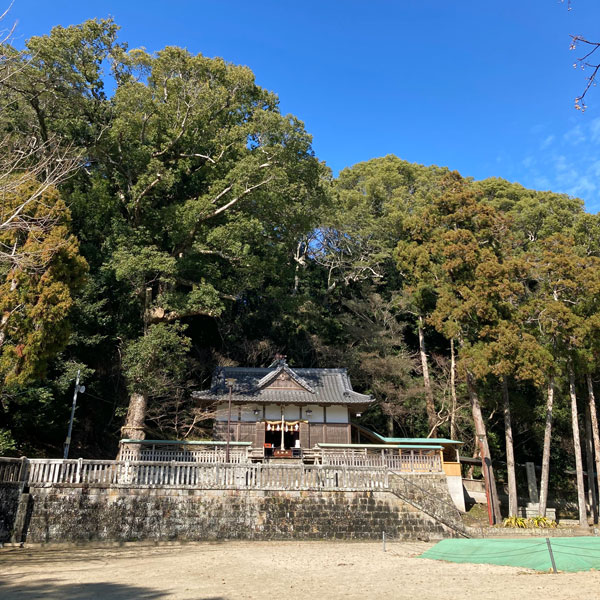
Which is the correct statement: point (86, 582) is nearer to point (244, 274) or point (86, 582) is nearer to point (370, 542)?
point (370, 542)

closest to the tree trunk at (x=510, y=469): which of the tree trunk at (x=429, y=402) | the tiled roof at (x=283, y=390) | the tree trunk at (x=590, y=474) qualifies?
the tree trunk at (x=590, y=474)

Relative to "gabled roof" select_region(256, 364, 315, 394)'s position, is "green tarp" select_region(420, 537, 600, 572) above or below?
below

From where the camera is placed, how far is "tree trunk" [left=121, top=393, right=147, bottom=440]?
51.6ft

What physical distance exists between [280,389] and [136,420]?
5.92 m

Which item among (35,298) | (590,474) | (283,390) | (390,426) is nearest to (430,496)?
(283,390)

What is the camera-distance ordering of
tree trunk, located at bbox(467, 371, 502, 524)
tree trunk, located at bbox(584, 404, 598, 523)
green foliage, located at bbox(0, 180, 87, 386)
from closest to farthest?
1. green foliage, located at bbox(0, 180, 87, 386)
2. tree trunk, located at bbox(467, 371, 502, 524)
3. tree trunk, located at bbox(584, 404, 598, 523)

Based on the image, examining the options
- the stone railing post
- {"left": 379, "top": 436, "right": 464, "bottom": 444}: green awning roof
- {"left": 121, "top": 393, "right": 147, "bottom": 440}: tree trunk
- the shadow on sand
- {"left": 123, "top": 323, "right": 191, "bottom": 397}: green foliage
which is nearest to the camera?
the shadow on sand

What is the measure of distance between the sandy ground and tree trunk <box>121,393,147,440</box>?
4.74 meters

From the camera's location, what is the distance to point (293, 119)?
18625 millimetres

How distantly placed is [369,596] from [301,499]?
645 cm

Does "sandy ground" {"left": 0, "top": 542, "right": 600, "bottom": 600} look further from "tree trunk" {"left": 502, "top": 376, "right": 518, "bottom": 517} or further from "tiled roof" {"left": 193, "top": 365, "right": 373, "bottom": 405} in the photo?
"tiled roof" {"left": 193, "top": 365, "right": 373, "bottom": 405}

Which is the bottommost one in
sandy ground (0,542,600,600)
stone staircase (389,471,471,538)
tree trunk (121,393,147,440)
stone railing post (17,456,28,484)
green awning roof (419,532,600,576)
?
sandy ground (0,542,600,600)

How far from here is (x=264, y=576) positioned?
8117mm

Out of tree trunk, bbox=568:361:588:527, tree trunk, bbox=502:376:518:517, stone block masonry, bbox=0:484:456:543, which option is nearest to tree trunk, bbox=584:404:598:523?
tree trunk, bbox=568:361:588:527
